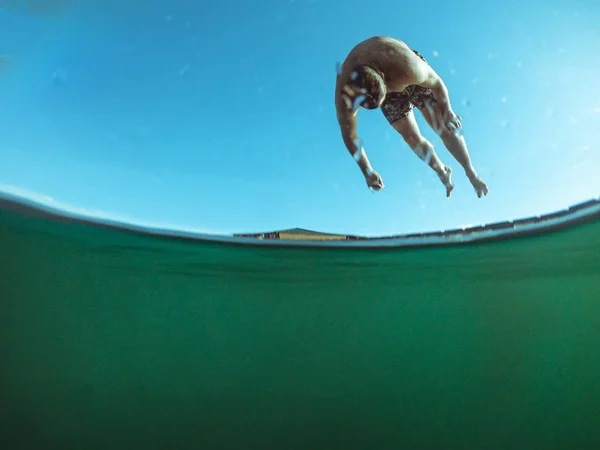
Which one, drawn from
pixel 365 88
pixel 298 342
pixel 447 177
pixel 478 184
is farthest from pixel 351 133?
pixel 298 342

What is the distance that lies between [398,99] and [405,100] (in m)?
0.08

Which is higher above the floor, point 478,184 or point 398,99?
point 398,99

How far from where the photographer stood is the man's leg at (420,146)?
377cm

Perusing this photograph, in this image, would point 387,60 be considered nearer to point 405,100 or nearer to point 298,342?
point 405,100

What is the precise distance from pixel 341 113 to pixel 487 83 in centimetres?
217

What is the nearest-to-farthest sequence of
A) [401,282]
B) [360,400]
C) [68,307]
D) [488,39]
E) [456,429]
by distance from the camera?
[488,39] < [68,307] < [360,400] < [456,429] < [401,282]

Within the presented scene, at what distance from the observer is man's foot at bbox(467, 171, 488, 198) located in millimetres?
3795

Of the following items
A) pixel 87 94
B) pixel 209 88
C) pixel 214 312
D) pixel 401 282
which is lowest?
pixel 214 312

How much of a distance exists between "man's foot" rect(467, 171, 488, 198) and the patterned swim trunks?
2.93 feet

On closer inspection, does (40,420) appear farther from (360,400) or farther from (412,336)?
(412,336)

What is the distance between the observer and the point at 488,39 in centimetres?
431

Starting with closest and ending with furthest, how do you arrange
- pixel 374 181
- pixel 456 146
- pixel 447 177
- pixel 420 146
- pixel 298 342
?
pixel 374 181 → pixel 456 146 → pixel 420 146 → pixel 447 177 → pixel 298 342

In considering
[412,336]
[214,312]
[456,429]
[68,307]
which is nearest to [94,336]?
[68,307]

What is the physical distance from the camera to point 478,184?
12.8 feet
